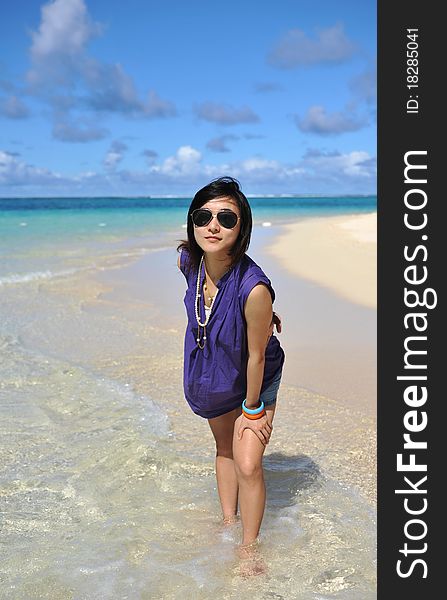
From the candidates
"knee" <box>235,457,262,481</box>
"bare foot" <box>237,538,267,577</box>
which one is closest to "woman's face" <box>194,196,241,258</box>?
"knee" <box>235,457,262,481</box>

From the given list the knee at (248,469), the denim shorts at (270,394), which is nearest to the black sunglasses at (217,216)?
the denim shorts at (270,394)

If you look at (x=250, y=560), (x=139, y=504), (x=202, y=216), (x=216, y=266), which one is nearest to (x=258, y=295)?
(x=216, y=266)

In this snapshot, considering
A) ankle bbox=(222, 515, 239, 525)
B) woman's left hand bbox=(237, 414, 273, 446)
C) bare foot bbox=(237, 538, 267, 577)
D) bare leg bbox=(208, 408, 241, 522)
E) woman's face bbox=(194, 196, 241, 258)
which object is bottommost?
bare foot bbox=(237, 538, 267, 577)

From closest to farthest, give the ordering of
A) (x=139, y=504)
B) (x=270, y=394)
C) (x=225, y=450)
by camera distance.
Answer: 1. (x=270, y=394)
2. (x=225, y=450)
3. (x=139, y=504)

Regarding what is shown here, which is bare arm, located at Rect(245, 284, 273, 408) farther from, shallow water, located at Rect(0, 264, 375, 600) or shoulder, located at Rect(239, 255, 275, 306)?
shallow water, located at Rect(0, 264, 375, 600)

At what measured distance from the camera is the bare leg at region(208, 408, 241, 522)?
3752 mm

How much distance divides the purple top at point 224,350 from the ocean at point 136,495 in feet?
2.74

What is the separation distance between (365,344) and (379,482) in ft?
15.2

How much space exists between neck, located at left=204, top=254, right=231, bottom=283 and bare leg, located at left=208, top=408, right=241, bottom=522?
0.72m

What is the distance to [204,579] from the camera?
348 centimetres

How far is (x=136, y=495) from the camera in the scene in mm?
4383

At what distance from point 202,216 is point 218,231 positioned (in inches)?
4.4

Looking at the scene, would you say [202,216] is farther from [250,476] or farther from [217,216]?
[250,476]

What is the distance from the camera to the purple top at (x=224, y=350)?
3.26 meters
